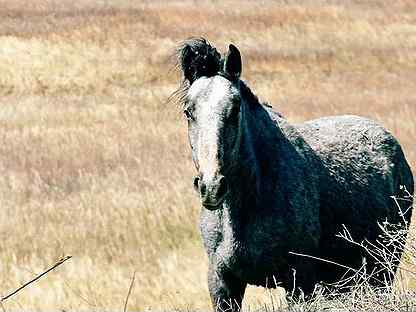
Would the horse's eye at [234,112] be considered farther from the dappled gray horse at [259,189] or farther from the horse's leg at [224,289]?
the horse's leg at [224,289]

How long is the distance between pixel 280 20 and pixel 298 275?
2943 cm

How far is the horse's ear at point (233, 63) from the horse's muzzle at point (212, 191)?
1.01m

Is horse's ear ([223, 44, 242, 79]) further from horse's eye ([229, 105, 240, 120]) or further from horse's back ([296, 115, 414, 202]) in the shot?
horse's back ([296, 115, 414, 202])

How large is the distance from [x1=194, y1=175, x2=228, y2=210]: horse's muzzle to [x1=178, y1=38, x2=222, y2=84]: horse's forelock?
1.09m

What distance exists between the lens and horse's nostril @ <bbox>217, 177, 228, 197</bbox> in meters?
7.00

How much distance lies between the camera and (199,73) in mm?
7926

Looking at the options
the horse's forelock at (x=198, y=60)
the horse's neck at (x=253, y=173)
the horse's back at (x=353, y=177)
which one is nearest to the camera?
the horse's forelock at (x=198, y=60)

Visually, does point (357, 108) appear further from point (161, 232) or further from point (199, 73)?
point (199, 73)

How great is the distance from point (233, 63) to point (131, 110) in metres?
17.9

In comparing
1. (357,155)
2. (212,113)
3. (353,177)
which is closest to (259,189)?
(212,113)

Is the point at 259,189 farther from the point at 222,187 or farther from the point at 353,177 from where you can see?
the point at 353,177

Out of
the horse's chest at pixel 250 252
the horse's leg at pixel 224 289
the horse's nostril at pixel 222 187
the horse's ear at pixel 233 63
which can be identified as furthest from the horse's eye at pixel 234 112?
the horse's leg at pixel 224 289

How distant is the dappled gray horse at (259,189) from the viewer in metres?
7.44

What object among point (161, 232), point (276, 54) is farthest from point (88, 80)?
point (161, 232)
